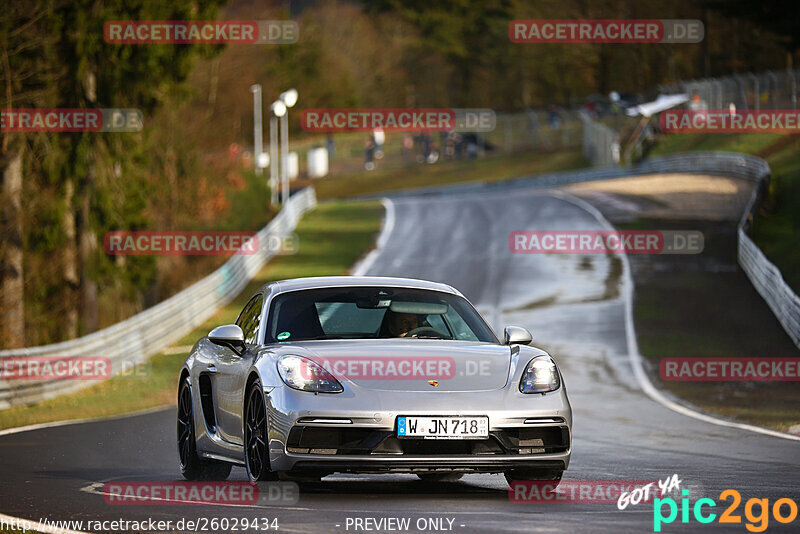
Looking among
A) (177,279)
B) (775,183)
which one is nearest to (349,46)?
(177,279)

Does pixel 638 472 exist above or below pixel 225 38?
below

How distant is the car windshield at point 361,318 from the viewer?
33.9 ft

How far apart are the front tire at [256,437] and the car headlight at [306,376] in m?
0.22

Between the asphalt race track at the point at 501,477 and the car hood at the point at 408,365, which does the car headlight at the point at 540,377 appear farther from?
the asphalt race track at the point at 501,477

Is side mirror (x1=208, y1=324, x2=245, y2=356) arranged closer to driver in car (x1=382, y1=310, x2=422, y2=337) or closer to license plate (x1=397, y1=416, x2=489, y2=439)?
driver in car (x1=382, y1=310, x2=422, y2=337)

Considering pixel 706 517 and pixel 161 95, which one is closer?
pixel 706 517

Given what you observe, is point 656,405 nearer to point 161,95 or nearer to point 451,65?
point 161,95

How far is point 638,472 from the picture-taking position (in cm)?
1171

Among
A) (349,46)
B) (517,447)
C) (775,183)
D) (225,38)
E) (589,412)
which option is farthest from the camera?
(349,46)

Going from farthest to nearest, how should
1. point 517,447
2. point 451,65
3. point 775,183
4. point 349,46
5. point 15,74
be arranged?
1. point 349,46
2. point 451,65
3. point 775,183
4. point 15,74
5. point 517,447

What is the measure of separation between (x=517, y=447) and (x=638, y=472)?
2584mm
